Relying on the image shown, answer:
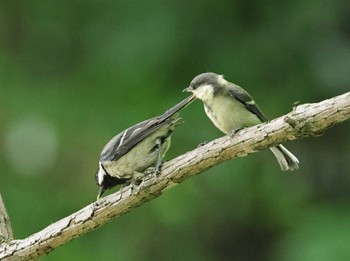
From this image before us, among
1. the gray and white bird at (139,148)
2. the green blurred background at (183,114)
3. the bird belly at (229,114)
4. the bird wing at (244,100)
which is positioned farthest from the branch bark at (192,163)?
the green blurred background at (183,114)

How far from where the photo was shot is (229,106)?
4285 millimetres

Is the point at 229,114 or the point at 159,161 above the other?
the point at 229,114

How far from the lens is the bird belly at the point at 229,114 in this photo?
4.23 metres

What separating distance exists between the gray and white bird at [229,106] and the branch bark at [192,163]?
0.61 m

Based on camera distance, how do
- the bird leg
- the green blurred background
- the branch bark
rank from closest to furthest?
the branch bark, the bird leg, the green blurred background

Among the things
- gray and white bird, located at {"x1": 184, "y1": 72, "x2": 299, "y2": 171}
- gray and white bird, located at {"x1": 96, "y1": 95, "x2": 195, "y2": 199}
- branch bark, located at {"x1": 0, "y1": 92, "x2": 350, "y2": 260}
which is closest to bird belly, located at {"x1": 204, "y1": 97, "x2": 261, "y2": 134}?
gray and white bird, located at {"x1": 184, "y1": 72, "x2": 299, "y2": 171}

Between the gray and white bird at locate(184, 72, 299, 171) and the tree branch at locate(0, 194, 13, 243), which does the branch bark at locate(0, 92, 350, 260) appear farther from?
the gray and white bird at locate(184, 72, 299, 171)

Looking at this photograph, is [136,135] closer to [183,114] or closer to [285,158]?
[285,158]

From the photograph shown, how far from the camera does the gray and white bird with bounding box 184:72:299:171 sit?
168 inches

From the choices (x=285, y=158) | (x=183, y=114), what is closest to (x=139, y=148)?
(x=285, y=158)

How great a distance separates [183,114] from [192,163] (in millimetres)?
2668

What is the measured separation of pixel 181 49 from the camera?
259 inches

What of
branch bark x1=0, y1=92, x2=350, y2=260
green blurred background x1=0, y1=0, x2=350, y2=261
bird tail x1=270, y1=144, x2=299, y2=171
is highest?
green blurred background x1=0, y1=0, x2=350, y2=261

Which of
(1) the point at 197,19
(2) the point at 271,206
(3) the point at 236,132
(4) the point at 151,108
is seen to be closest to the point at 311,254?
(2) the point at 271,206
